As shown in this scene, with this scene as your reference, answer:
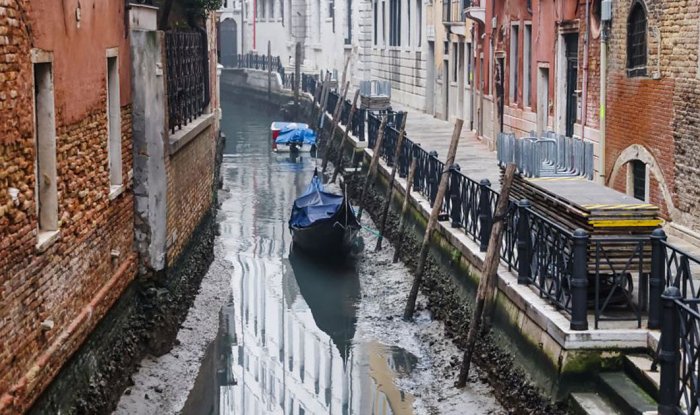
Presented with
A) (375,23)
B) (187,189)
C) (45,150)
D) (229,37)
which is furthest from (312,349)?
(229,37)

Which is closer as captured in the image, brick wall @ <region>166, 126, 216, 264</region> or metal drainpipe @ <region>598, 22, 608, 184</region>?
brick wall @ <region>166, 126, 216, 264</region>

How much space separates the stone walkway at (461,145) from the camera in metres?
20.0

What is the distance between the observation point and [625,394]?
27.3 ft

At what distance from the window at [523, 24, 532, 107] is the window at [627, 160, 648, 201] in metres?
6.36

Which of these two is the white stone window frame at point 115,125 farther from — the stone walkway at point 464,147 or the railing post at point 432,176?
the railing post at point 432,176

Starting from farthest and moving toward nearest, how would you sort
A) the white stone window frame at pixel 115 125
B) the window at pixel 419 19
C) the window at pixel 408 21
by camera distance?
the window at pixel 408 21 < the window at pixel 419 19 < the white stone window frame at pixel 115 125

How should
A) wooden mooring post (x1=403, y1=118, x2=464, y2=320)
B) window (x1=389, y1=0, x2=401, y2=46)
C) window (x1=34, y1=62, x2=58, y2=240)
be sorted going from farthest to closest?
window (x1=389, y1=0, x2=401, y2=46), wooden mooring post (x1=403, y1=118, x2=464, y2=320), window (x1=34, y1=62, x2=58, y2=240)

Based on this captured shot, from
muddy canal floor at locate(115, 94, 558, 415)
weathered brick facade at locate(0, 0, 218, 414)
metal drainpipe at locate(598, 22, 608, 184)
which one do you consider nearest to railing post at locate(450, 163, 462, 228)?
muddy canal floor at locate(115, 94, 558, 415)

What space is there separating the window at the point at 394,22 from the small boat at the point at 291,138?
17.3ft

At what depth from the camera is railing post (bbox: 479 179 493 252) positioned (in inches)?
500

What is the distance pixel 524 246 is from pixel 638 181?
497cm

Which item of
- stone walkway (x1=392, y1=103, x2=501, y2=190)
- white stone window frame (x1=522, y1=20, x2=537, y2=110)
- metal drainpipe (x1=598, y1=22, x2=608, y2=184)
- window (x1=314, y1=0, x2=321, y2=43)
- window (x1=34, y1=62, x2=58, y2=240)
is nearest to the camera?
window (x1=34, y1=62, x2=58, y2=240)

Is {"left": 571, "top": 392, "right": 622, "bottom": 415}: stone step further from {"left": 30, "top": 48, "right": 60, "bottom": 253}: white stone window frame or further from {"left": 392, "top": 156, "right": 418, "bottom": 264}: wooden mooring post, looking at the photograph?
{"left": 392, "top": 156, "right": 418, "bottom": 264}: wooden mooring post

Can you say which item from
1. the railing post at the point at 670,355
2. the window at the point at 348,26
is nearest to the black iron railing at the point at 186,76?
the railing post at the point at 670,355
